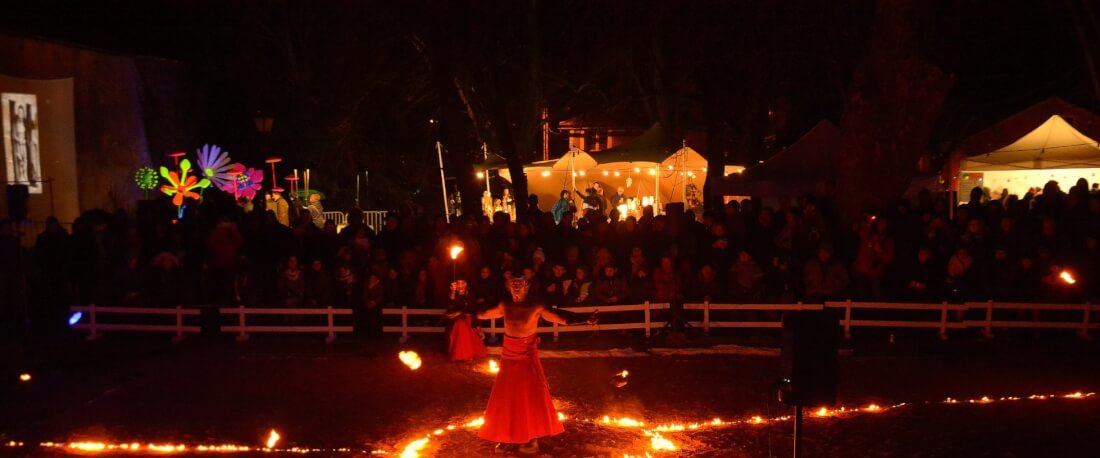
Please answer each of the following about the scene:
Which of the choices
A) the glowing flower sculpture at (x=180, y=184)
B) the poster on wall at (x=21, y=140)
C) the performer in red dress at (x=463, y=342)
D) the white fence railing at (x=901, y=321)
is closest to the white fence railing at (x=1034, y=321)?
the white fence railing at (x=901, y=321)

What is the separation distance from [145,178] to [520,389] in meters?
18.4

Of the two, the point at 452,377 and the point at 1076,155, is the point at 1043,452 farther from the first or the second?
the point at 1076,155

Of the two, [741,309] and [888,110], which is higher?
[888,110]

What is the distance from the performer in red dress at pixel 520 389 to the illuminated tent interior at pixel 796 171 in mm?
9640

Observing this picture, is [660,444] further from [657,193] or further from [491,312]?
[657,193]

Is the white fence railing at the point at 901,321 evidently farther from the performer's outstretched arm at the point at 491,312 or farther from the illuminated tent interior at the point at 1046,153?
the illuminated tent interior at the point at 1046,153

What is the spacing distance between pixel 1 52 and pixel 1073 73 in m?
28.4

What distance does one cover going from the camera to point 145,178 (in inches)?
926

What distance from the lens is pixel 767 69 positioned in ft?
80.8

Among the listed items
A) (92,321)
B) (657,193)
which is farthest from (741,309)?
(657,193)

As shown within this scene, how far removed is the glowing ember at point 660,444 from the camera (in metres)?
8.28

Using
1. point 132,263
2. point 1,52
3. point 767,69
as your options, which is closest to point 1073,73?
point 767,69

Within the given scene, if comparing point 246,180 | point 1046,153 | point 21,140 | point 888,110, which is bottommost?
point 246,180

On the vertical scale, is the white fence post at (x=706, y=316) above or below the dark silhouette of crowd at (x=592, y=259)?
below
